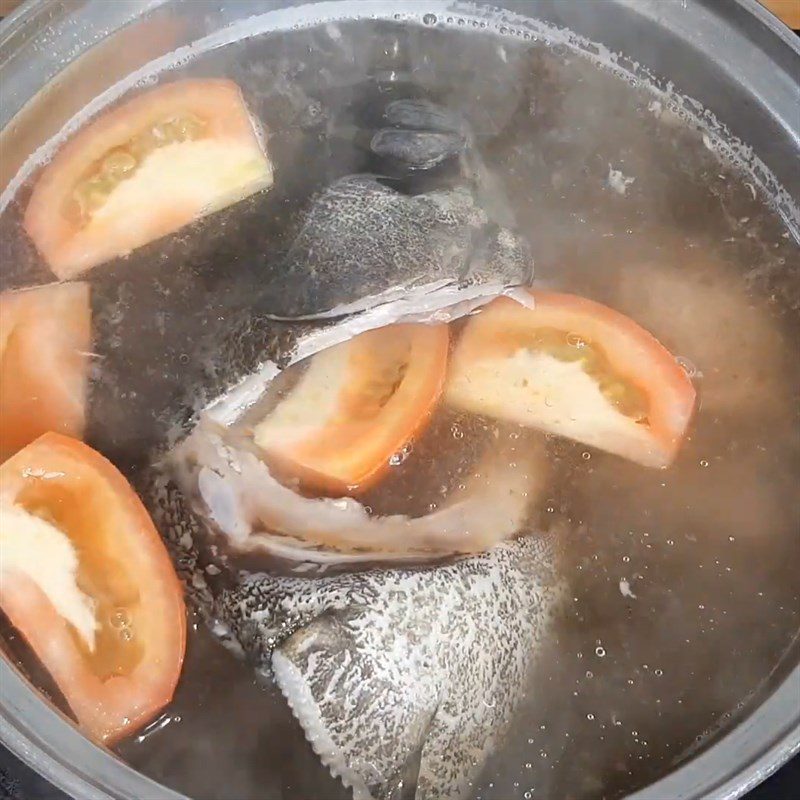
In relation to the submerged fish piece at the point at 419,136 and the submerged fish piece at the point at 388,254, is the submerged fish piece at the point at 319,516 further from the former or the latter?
the submerged fish piece at the point at 419,136

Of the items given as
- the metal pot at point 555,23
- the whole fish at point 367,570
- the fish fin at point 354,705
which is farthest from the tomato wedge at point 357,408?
the metal pot at point 555,23

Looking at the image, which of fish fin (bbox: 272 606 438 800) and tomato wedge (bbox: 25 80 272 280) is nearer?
fish fin (bbox: 272 606 438 800)

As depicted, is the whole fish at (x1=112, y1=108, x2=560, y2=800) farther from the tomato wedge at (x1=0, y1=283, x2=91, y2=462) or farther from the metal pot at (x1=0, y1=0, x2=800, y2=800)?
the metal pot at (x1=0, y1=0, x2=800, y2=800)

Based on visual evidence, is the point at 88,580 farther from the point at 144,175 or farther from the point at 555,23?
the point at 555,23

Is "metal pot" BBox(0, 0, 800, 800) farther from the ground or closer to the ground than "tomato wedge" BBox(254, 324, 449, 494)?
farther from the ground

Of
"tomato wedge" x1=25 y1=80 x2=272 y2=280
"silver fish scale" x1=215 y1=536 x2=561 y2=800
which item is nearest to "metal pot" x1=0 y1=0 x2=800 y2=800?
"tomato wedge" x1=25 y1=80 x2=272 y2=280

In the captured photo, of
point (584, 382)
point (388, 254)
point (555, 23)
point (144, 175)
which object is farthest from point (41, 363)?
point (555, 23)

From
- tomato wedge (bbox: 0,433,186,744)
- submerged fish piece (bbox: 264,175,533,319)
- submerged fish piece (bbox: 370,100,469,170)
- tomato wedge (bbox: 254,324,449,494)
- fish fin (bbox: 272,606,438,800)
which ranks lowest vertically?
tomato wedge (bbox: 0,433,186,744)
